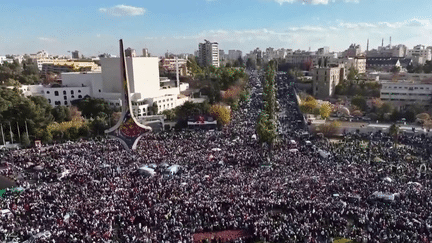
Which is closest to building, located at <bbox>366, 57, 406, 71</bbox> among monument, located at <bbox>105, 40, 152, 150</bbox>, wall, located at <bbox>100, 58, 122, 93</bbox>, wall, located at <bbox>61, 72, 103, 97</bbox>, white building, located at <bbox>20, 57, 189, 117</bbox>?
white building, located at <bbox>20, 57, 189, 117</bbox>

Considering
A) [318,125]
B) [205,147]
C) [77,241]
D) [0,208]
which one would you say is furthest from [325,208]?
[318,125]

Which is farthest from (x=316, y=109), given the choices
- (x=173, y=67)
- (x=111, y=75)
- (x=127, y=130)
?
(x=173, y=67)

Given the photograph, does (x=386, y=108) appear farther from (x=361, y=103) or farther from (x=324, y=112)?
(x=324, y=112)

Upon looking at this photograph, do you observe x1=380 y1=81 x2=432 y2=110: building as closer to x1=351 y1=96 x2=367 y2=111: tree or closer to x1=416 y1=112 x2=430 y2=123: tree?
x1=351 y1=96 x2=367 y2=111: tree

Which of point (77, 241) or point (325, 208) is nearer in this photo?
point (77, 241)

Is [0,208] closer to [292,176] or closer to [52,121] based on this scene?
[292,176]

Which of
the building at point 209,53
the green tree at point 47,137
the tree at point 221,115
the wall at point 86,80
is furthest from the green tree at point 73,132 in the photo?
the building at point 209,53

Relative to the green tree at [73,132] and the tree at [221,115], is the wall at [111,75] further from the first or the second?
the tree at [221,115]
